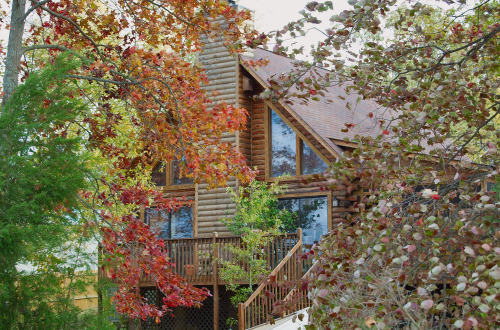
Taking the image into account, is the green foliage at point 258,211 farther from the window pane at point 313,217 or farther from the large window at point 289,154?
the large window at point 289,154

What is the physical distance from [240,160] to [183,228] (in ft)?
30.7

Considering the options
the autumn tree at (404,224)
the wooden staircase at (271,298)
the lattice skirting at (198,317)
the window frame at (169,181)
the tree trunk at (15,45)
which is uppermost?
the tree trunk at (15,45)

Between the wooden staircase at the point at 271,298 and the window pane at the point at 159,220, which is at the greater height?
the window pane at the point at 159,220

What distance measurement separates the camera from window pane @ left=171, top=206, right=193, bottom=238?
18.3 metres

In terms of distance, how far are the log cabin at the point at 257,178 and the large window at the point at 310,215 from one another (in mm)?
26

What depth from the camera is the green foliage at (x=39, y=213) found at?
5.56 m

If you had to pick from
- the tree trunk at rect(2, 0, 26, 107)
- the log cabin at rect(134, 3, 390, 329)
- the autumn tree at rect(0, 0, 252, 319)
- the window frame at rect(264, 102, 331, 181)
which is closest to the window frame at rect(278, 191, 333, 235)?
the log cabin at rect(134, 3, 390, 329)

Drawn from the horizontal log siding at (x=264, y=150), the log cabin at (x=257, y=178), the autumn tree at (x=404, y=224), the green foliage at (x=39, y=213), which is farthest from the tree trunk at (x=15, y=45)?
the horizontal log siding at (x=264, y=150)

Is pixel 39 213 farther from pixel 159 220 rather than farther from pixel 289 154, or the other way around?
pixel 159 220

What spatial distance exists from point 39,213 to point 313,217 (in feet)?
36.1

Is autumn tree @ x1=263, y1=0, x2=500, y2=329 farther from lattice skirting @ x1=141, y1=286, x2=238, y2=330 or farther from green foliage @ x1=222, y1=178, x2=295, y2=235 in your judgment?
lattice skirting @ x1=141, y1=286, x2=238, y2=330

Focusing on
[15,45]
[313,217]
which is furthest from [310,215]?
[15,45]

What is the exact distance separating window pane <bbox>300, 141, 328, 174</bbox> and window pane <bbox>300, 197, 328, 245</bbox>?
0.76 m

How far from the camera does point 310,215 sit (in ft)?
53.3
